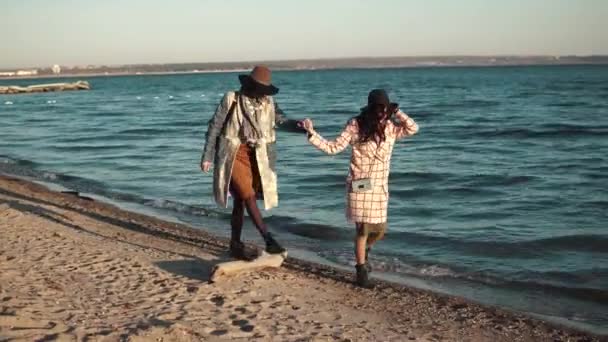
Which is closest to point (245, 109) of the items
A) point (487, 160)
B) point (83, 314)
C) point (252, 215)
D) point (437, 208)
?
point (252, 215)

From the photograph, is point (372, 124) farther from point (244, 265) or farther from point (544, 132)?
point (544, 132)

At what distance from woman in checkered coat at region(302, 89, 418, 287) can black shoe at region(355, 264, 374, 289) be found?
0.44 m

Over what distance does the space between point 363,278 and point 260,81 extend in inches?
77.5

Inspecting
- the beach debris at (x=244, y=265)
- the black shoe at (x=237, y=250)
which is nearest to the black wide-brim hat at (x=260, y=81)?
the beach debris at (x=244, y=265)

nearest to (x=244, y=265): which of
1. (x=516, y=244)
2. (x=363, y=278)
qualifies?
(x=363, y=278)

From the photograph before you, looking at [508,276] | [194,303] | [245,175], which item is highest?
[245,175]

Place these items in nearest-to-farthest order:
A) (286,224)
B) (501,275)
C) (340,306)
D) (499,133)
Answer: (340,306) < (501,275) < (286,224) < (499,133)

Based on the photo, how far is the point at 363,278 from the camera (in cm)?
584

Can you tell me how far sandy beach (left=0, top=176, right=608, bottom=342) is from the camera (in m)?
4.29

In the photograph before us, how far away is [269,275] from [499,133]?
59.5 feet

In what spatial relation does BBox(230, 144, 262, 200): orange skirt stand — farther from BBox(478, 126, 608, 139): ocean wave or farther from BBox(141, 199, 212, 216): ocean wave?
BBox(478, 126, 608, 139): ocean wave

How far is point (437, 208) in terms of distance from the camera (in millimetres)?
10320

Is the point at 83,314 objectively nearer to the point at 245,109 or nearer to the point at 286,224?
the point at 245,109

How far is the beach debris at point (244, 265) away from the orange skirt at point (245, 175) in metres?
0.59
